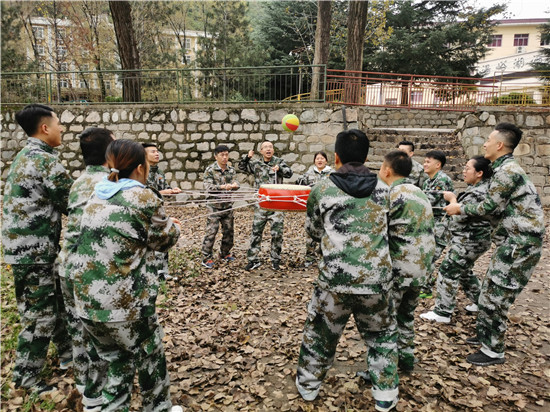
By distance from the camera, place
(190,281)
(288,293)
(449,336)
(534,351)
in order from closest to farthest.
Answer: (534,351) < (449,336) < (288,293) < (190,281)

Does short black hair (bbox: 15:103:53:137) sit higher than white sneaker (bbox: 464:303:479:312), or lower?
higher

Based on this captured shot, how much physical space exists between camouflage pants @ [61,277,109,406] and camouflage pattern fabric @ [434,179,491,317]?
13.1 ft

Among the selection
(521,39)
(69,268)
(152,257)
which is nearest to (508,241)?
(152,257)

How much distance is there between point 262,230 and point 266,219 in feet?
0.74

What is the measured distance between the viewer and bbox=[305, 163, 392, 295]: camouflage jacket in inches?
110

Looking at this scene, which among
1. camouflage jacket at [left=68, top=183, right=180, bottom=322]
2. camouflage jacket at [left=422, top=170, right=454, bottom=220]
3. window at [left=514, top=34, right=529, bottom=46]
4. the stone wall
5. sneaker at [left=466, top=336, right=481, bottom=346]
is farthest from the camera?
window at [left=514, top=34, right=529, bottom=46]

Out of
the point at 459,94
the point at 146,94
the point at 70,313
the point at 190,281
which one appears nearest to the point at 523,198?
the point at 70,313

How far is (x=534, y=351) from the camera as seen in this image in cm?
400

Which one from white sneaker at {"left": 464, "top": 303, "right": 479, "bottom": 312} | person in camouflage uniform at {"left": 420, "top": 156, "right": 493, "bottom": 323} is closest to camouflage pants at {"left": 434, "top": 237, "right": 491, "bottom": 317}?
person in camouflage uniform at {"left": 420, "top": 156, "right": 493, "bottom": 323}

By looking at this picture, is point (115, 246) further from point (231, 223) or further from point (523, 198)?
point (231, 223)

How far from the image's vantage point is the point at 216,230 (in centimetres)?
686

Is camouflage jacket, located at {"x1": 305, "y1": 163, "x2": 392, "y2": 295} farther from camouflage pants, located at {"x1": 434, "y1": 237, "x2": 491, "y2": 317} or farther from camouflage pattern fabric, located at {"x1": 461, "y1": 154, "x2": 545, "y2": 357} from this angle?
camouflage pants, located at {"x1": 434, "y1": 237, "x2": 491, "y2": 317}

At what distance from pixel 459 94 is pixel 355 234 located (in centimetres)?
1555

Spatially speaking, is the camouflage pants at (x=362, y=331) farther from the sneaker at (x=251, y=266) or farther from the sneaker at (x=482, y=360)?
the sneaker at (x=251, y=266)
